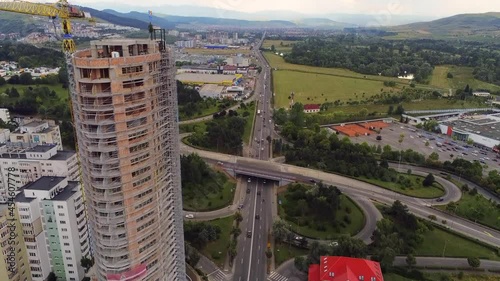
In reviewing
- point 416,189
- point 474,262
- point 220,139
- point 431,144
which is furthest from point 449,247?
point 220,139

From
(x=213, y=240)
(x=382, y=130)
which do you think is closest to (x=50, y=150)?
(x=213, y=240)

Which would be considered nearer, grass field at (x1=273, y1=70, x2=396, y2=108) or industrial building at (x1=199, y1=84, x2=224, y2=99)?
industrial building at (x1=199, y1=84, x2=224, y2=99)

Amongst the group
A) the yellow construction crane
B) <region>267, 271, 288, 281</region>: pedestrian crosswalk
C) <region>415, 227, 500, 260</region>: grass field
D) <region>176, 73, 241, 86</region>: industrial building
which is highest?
the yellow construction crane

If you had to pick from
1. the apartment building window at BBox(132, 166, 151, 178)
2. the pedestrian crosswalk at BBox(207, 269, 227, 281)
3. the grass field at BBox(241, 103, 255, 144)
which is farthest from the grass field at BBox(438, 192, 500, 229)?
the apartment building window at BBox(132, 166, 151, 178)

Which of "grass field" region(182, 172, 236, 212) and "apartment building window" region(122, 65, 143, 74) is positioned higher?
"apartment building window" region(122, 65, 143, 74)

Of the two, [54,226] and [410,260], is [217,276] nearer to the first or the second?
[54,226]

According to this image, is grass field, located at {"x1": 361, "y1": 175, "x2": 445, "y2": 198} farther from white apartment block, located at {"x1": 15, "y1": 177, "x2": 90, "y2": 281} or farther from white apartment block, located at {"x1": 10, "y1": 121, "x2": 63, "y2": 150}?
white apartment block, located at {"x1": 10, "y1": 121, "x2": 63, "y2": 150}

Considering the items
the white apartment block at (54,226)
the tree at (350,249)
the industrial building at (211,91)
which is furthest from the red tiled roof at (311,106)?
the white apartment block at (54,226)

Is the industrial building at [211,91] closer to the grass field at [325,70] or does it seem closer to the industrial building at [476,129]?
the grass field at [325,70]
